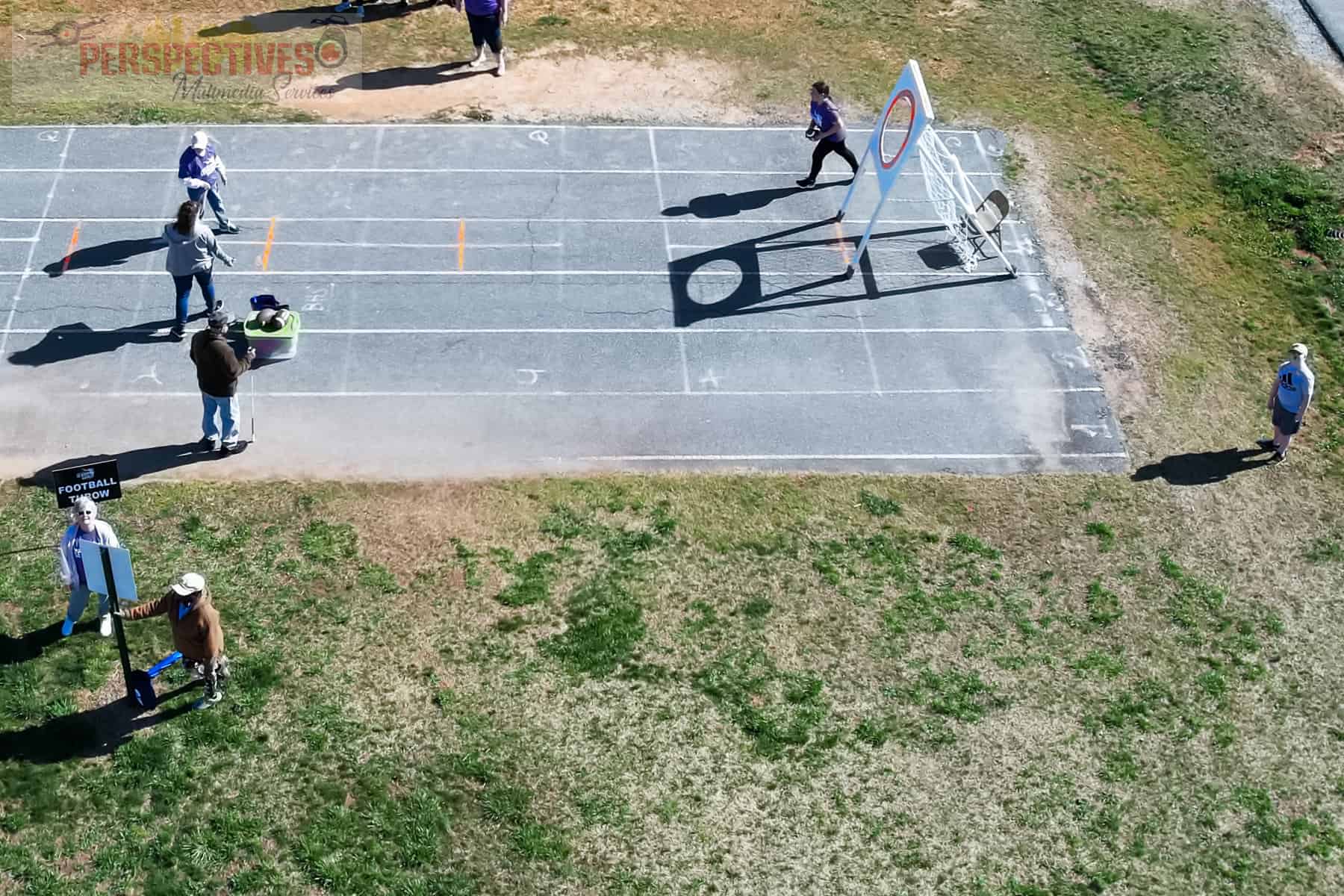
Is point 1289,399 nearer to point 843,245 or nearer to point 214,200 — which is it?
point 843,245

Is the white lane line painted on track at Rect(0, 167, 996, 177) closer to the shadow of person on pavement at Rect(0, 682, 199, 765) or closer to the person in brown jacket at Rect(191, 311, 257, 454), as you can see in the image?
the person in brown jacket at Rect(191, 311, 257, 454)

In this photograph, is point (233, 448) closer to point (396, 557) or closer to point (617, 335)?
point (396, 557)

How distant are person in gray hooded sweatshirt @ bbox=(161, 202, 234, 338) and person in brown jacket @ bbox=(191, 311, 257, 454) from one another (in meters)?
1.57

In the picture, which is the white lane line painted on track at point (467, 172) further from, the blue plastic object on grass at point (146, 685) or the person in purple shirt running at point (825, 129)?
the blue plastic object on grass at point (146, 685)

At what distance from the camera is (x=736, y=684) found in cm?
1171

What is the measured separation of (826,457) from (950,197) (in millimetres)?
4577

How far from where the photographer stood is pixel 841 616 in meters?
12.4

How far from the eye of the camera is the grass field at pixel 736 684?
1041 centimetres

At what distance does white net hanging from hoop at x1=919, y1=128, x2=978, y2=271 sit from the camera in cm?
1669

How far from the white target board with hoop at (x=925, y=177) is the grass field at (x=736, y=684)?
2.40m

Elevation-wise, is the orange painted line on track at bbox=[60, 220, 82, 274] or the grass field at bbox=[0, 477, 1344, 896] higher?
the orange painted line on track at bbox=[60, 220, 82, 274]

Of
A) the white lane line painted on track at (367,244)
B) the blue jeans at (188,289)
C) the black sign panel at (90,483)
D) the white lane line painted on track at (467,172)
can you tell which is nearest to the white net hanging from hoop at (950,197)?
the white lane line painted on track at (467,172)

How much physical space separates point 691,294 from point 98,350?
692 cm
